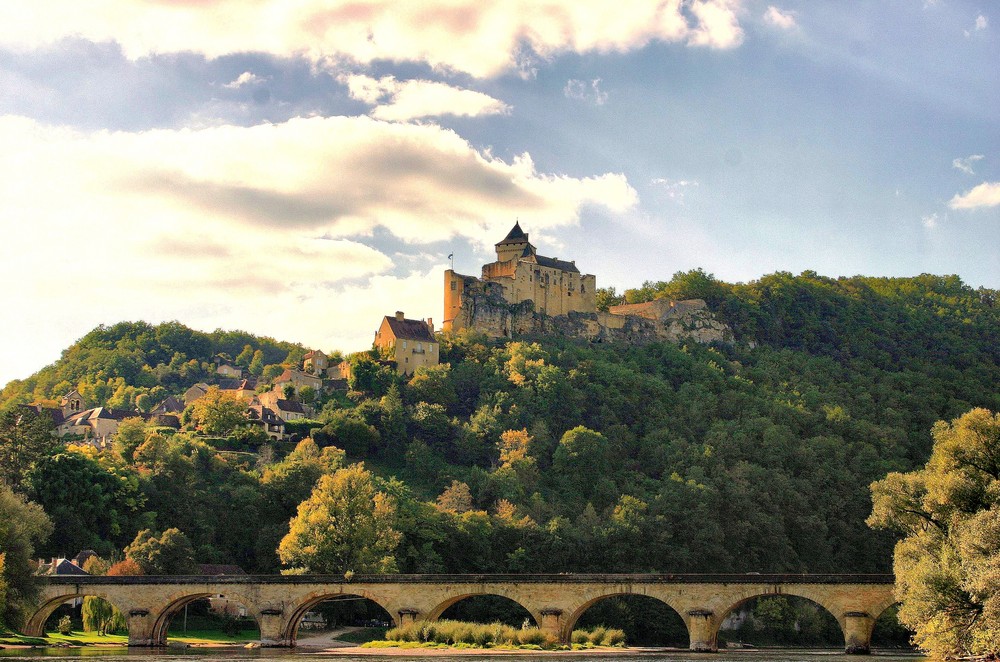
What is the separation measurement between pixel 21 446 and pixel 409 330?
41.0 metres

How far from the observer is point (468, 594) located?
57.4 m

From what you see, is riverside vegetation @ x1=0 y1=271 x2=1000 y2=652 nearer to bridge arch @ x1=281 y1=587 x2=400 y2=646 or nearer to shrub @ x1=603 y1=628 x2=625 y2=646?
bridge arch @ x1=281 y1=587 x2=400 y2=646

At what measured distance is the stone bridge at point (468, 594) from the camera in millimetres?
54750

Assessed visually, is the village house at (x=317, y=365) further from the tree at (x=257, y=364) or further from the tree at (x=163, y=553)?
the tree at (x=163, y=553)

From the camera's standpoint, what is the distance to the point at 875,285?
164125 millimetres

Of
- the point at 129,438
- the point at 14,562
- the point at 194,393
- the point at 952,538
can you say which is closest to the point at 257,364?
the point at 194,393

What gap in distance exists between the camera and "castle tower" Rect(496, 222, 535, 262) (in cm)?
11755

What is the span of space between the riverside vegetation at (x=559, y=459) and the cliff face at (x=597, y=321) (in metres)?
2.00

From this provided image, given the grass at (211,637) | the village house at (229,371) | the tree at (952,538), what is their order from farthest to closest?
the village house at (229,371) < the grass at (211,637) < the tree at (952,538)

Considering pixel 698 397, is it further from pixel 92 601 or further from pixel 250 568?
pixel 92 601

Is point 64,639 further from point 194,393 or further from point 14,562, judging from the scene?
point 194,393

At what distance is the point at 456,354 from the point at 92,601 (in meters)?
51.3

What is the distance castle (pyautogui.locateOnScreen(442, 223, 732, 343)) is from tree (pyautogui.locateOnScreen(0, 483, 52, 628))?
60.3 m

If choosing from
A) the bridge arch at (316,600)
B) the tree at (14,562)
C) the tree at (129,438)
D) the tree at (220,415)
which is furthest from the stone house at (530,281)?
the tree at (14,562)
